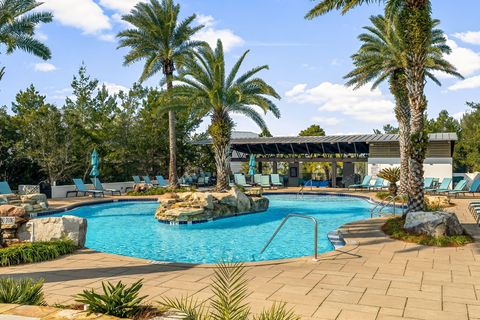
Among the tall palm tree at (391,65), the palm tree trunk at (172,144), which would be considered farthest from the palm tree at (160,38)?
the tall palm tree at (391,65)

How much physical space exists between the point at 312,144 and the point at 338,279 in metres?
25.9

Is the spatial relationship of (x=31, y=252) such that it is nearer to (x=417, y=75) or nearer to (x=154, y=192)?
(x=417, y=75)

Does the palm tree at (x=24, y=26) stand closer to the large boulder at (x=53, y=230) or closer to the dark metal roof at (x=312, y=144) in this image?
the large boulder at (x=53, y=230)

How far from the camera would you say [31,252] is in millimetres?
7266

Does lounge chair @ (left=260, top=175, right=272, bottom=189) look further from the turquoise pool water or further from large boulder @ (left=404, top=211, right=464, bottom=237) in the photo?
large boulder @ (left=404, top=211, right=464, bottom=237)

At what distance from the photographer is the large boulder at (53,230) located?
8.30m

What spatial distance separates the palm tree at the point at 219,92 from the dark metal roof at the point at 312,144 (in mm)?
10057

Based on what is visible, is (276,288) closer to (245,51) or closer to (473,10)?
(473,10)

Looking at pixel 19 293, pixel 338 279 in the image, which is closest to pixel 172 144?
pixel 338 279

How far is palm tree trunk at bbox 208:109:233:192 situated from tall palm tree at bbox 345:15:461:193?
22.3 ft

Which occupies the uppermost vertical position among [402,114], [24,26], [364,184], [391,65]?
[24,26]

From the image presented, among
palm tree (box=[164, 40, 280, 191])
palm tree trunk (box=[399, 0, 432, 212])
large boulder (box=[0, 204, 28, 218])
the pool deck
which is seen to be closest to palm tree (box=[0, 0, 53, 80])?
palm tree (box=[164, 40, 280, 191])

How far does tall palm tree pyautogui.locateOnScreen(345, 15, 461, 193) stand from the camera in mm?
17484

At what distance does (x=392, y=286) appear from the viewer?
5535 mm
